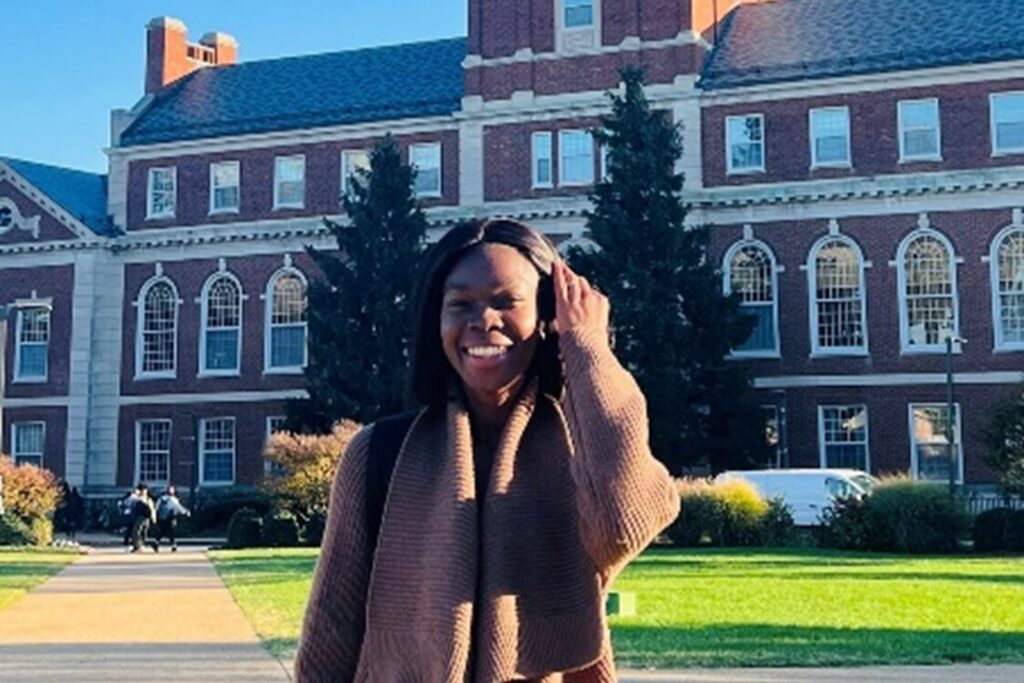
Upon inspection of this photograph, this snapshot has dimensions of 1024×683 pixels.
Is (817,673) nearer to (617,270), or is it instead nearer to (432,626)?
(432,626)

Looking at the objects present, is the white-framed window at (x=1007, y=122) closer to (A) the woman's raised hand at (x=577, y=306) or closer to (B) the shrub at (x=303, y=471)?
(B) the shrub at (x=303, y=471)

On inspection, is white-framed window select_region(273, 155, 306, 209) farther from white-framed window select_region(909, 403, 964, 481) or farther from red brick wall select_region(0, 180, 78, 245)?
white-framed window select_region(909, 403, 964, 481)

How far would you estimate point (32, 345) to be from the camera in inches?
1730

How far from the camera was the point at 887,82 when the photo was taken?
36.3 m

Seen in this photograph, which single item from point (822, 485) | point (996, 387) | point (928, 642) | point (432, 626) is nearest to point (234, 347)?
point (822, 485)

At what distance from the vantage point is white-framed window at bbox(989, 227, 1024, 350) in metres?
34.6

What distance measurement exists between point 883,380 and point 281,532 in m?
16.8

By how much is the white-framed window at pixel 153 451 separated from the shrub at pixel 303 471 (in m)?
13.3

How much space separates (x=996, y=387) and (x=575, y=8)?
16297mm

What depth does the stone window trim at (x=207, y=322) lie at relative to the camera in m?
42.2

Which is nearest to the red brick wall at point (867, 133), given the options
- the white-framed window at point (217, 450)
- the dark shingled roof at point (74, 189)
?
the white-framed window at point (217, 450)

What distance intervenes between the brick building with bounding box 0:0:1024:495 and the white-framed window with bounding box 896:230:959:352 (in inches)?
2.2

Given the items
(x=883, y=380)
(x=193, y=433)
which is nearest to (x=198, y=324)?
(x=193, y=433)

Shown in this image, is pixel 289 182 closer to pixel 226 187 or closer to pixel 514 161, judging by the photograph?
pixel 226 187
